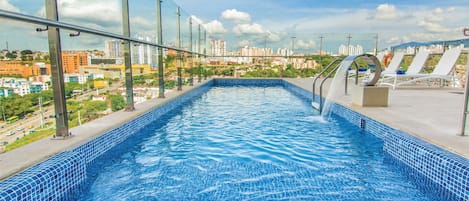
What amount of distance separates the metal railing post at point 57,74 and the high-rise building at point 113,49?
3.89 ft

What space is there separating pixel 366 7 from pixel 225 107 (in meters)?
9.53

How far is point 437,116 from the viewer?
3.85 metres

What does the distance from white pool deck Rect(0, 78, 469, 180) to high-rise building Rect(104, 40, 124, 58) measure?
86 cm

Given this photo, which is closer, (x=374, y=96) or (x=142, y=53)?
(x=374, y=96)

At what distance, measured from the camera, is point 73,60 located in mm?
3041

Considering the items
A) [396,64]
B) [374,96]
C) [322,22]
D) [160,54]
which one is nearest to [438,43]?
[396,64]

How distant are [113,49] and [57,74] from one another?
1.47m

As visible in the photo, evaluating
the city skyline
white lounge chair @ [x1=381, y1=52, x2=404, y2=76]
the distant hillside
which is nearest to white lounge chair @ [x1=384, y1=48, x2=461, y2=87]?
the distant hillside

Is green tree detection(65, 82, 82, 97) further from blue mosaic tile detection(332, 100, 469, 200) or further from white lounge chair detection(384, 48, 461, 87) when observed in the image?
white lounge chair detection(384, 48, 461, 87)

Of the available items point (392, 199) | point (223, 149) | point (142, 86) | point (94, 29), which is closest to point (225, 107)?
point (142, 86)

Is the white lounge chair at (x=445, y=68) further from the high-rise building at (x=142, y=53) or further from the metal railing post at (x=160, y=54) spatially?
the high-rise building at (x=142, y=53)

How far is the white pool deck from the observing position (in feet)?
7.21

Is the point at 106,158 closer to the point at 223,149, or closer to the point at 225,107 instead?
the point at 223,149

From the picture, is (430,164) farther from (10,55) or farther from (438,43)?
(438,43)
